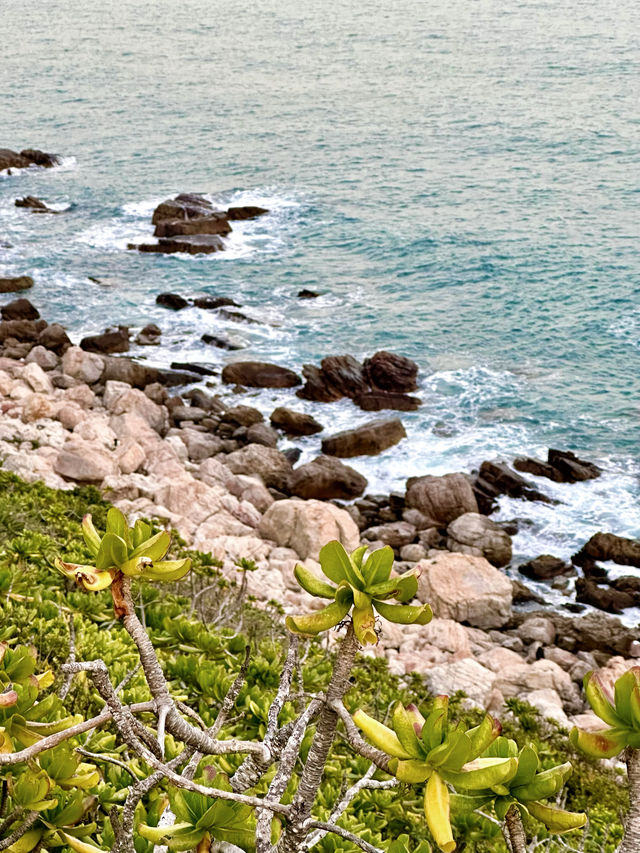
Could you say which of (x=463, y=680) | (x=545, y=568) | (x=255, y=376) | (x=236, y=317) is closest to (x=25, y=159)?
(x=236, y=317)

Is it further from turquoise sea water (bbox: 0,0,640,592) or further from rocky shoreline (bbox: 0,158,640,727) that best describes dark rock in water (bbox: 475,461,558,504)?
turquoise sea water (bbox: 0,0,640,592)

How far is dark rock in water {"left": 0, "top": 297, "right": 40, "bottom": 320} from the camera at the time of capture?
86.2 feet

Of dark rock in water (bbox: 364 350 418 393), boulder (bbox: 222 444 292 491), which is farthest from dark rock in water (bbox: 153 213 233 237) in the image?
boulder (bbox: 222 444 292 491)

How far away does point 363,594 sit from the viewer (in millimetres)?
1833

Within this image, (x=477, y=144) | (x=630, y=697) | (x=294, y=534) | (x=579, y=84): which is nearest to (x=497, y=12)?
(x=579, y=84)

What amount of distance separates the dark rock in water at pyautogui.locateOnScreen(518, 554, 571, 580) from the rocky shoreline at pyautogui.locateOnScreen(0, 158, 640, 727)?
28mm

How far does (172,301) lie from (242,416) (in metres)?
8.92

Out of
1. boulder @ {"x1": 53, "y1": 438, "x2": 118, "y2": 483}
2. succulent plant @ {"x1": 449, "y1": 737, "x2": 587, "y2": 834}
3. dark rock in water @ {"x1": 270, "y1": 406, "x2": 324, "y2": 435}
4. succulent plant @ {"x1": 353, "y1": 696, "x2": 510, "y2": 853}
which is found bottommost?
dark rock in water @ {"x1": 270, "y1": 406, "x2": 324, "y2": 435}

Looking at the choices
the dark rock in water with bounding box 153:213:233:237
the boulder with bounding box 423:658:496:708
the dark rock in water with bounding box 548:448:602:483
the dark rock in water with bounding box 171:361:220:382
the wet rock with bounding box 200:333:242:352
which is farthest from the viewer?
the dark rock in water with bounding box 153:213:233:237

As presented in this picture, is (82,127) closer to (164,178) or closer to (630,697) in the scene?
(164,178)

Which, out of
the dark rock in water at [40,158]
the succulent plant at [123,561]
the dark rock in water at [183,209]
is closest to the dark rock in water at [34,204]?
the dark rock in water at [183,209]

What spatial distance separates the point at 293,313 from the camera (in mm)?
28391

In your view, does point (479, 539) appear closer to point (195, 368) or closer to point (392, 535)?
point (392, 535)

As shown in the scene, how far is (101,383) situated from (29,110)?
40.1 m
